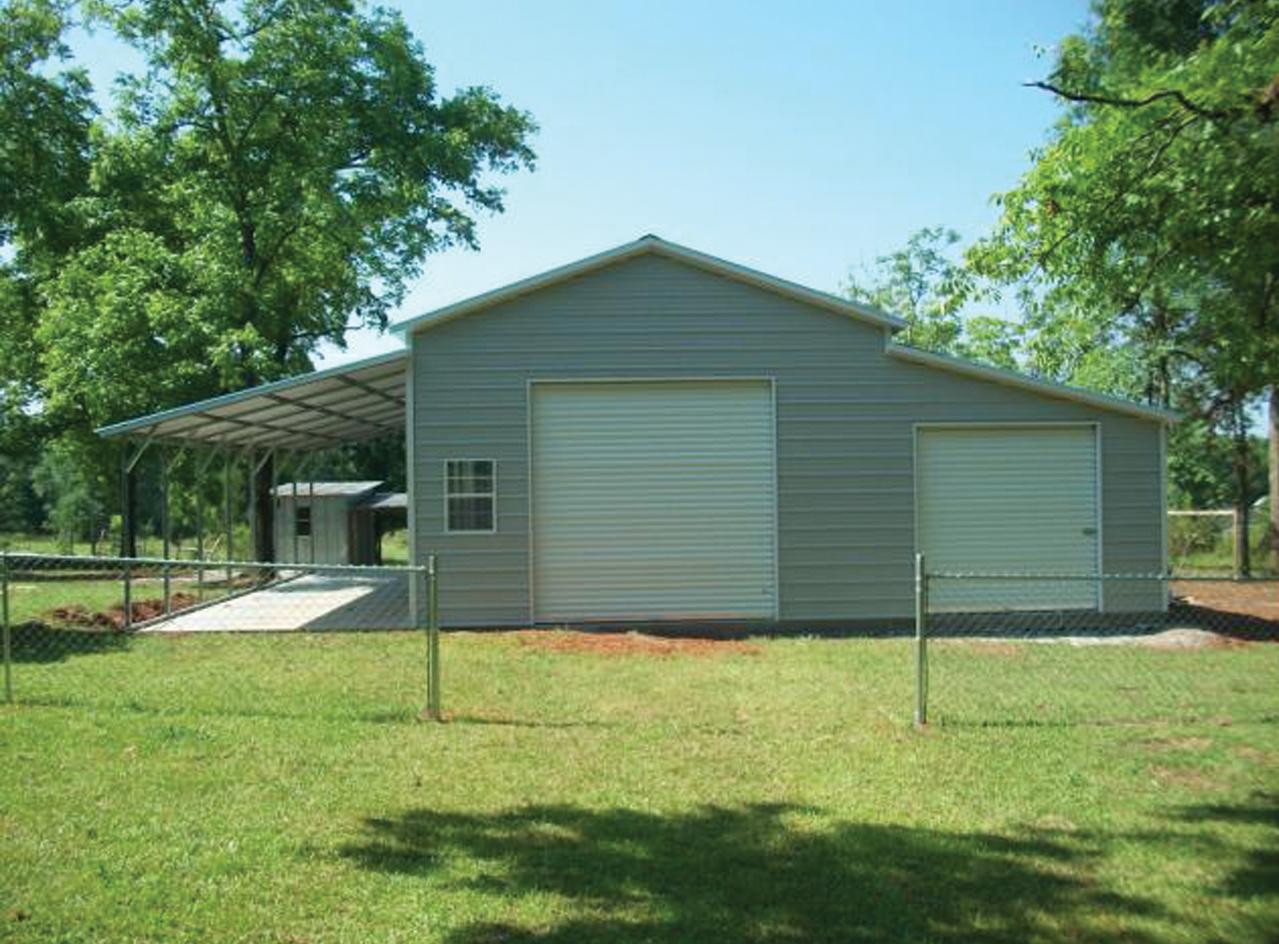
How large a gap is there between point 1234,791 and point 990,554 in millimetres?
8235

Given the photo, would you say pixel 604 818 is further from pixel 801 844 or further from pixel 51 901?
pixel 51 901

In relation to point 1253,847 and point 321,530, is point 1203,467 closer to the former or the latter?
point 321,530

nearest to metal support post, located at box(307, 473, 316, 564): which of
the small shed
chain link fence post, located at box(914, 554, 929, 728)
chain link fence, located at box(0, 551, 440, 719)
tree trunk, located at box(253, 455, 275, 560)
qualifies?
the small shed

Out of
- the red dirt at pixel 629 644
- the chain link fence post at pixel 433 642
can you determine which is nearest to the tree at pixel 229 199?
the red dirt at pixel 629 644

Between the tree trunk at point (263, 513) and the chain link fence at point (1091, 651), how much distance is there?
616 inches

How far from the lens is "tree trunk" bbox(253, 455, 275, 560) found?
23.5m

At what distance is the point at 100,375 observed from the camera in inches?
877

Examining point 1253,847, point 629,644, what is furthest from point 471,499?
point 1253,847

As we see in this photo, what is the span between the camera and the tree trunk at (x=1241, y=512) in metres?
22.2

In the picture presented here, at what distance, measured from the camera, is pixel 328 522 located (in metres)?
29.1

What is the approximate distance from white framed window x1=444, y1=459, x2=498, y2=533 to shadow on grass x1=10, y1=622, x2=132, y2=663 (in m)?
4.12

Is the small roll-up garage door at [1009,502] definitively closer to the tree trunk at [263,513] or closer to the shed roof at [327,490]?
the tree trunk at [263,513]

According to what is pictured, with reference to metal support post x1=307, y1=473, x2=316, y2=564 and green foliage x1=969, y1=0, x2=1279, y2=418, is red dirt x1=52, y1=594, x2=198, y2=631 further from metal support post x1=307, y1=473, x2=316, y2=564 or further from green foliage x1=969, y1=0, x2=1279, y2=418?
green foliage x1=969, y1=0, x2=1279, y2=418

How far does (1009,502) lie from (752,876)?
1053 centimetres
